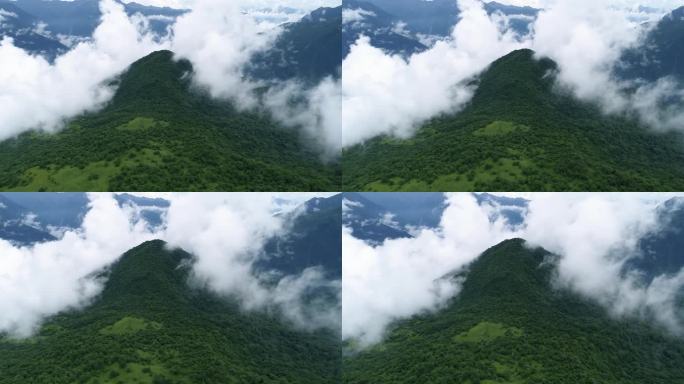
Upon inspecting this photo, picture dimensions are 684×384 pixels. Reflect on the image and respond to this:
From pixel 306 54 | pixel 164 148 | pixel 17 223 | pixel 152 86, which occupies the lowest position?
pixel 17 223

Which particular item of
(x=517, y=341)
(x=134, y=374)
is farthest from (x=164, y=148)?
(x=517, y=341)

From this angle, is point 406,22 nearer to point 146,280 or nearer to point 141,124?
point 141,124

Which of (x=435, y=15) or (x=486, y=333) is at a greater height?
(x=435, y=15)

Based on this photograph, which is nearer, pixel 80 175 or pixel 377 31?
pixel 80 175

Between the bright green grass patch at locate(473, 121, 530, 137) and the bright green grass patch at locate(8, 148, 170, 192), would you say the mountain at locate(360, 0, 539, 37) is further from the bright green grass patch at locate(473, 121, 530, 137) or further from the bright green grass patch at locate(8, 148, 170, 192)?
the bright green grass patch at locate(8, 148, 170, 192)

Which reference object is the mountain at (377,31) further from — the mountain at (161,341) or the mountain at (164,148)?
the mountain at (161,341)

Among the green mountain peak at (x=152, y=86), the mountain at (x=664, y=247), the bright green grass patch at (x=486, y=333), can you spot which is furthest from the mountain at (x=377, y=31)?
the mountain at (x=664, y=247)
